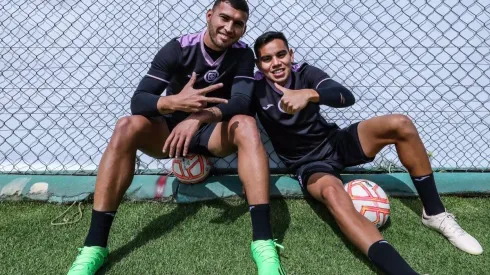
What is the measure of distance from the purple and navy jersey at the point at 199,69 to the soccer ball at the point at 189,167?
26cm

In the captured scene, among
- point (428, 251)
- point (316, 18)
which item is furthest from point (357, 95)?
point (428, 251)

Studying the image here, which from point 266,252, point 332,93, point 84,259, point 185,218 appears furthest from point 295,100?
point 84,259

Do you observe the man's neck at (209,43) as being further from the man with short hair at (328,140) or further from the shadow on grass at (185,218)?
the shadow on grass at (185,218)

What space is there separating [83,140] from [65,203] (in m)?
0.58

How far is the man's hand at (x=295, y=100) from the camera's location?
7.81 feet

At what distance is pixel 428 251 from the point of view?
2.45m

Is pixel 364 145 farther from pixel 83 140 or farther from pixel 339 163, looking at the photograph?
pixel 83 140

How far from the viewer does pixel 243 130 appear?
247cm

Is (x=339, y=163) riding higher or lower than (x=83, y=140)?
higher

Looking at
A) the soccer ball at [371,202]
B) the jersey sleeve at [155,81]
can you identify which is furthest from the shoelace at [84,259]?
the soccer ball at [371,202]

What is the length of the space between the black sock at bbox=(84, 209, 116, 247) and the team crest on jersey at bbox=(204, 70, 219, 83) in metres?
0.91

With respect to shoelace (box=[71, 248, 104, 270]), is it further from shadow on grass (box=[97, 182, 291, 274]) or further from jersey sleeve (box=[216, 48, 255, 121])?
jersey sleeve (box=[216, 48, 255, 121])

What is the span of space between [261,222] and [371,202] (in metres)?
0.62

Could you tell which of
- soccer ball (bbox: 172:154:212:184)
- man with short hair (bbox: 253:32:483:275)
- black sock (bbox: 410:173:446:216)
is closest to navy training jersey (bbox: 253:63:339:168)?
man with short hair (bbox: 253:32:483:275)
